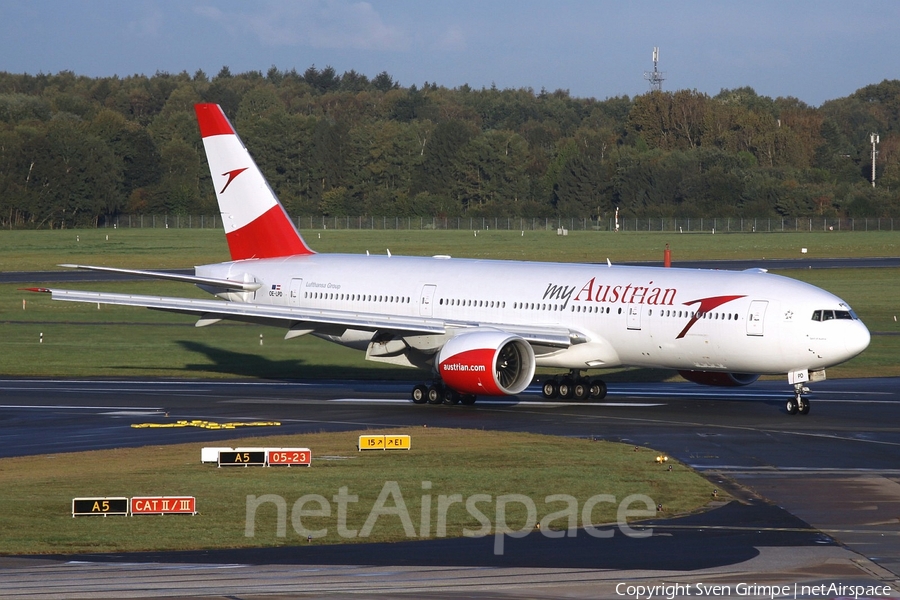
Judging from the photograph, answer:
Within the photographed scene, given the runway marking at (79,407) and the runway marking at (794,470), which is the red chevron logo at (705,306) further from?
the runway marking at (79,407)

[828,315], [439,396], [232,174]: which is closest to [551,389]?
[439,396]

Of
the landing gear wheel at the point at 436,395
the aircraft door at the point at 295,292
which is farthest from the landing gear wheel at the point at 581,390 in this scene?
the aircraft door at the point at 295,292

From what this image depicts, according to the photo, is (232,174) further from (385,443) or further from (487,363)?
(385,443)

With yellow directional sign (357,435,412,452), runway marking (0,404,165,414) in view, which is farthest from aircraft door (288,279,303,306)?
yellow directional sign (357,435,412,452)

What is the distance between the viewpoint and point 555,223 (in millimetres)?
A: 158375

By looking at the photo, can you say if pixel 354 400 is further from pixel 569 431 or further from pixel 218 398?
pixel 569 431

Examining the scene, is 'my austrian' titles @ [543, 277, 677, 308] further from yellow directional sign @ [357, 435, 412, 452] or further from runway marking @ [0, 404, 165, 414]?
runway marking @ [0, 404, 165, 414]

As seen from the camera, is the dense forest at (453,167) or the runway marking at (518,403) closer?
the runway marking at (518,403)

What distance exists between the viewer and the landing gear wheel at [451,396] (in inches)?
1529

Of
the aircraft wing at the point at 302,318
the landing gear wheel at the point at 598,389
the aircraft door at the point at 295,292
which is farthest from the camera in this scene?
the aircraft door at the point at 295,292

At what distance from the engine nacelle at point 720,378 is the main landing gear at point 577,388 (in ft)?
8.64

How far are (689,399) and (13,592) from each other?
28214mm

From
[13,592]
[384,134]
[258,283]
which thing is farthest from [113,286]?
[384,134]

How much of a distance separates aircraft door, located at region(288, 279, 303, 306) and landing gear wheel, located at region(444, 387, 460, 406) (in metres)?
7.70
